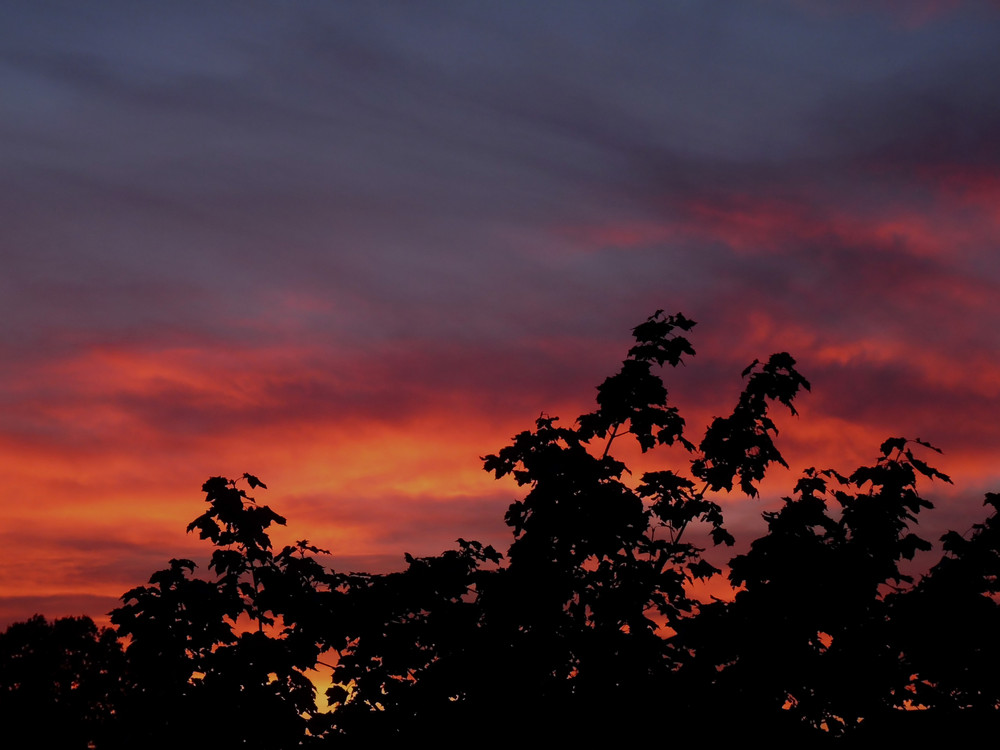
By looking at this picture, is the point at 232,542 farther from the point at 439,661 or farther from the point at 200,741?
the point at 439,661

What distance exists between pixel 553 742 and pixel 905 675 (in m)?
5.35

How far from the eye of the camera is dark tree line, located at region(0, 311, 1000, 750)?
1375 centimetres

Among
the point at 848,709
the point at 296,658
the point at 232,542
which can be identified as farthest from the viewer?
the point at 232,542

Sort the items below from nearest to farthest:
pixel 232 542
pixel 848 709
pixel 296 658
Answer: pixel 848 709, pixel 296 658, pixel 232 542

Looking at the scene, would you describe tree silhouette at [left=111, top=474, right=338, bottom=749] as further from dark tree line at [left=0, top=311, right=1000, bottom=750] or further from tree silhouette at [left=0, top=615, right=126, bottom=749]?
tree silhouette at [left=0, top=615, right=126, bottom=749]

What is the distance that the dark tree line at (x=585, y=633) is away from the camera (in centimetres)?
1375

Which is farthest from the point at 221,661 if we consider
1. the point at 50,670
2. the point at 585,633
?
the point at 50,670

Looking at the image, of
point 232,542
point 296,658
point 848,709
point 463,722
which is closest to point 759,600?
point 848,709

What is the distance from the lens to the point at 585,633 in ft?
46.2

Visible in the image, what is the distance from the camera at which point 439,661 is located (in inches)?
554

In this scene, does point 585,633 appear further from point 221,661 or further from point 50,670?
point 50,670

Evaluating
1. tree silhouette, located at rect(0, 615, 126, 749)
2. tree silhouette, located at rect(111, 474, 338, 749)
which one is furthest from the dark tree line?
tree silhouette, located at rect(0, 615, 126, 749)

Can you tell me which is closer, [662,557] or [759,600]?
[759,600]

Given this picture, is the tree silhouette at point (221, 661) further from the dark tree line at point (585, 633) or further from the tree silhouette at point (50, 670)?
the tree silhouette at point (50, 670)
